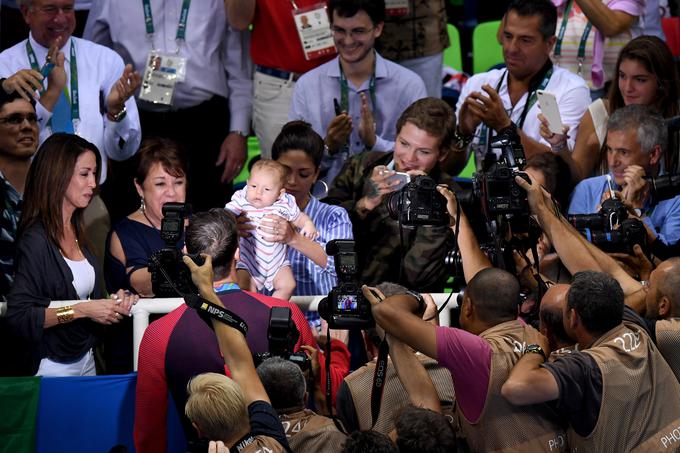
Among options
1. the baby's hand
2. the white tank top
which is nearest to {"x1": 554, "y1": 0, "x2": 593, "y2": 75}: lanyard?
the baby's hand

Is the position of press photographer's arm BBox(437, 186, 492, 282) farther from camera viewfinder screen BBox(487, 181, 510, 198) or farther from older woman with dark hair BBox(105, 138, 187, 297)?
older woman with dark hair BBox(105, 138, 187, 297)

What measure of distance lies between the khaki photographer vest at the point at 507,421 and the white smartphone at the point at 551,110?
1.97 meters

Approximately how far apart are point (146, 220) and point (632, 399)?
8.48 feet

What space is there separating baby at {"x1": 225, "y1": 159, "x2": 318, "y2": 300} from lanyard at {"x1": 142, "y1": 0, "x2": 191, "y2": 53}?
1916 millimetres

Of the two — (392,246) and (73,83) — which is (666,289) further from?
(73,83)

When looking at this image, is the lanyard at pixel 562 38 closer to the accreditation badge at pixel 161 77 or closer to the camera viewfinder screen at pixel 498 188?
the accreditation badge at pixel 161 77

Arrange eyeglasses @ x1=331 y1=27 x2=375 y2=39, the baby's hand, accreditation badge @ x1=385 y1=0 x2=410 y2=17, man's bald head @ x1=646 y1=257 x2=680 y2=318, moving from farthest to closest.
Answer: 1. accreditation badge @ x1=385 y1=0 x2=410 y2=17
2. eyeglasses @ x1=331 y1=27 x2=375 y2=39
3. the baby's hand
4. man's bald head @ x1=646 y1=257 x2=680 y2=318

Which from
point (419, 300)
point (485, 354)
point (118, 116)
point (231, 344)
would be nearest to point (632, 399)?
point (485, 354)

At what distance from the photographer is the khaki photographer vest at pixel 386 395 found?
5.02 meters

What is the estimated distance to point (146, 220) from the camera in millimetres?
6281

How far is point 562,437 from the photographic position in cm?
491

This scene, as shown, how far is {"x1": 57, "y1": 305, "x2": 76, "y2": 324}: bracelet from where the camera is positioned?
18.5 ft

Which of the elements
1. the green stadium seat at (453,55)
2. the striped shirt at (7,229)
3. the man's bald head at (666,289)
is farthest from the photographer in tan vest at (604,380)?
the green stadium seat at (453,55)

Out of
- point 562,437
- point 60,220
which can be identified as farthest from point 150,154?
point 562,437
